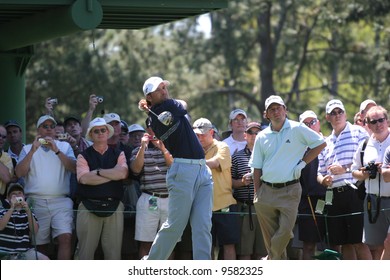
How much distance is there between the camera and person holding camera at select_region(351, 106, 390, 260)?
41.4 ft

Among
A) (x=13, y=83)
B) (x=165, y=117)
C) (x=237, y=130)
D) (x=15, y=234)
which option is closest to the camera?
(x=165, y=117)

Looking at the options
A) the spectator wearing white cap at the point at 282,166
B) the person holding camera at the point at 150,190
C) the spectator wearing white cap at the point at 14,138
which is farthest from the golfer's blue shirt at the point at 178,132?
the spectator wearing white cap at the point at 14,138

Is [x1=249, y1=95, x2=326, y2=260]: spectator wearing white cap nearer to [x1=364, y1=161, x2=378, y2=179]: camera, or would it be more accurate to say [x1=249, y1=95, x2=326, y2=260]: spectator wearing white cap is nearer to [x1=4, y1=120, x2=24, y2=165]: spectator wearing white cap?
[x1=364, y1=161, x2=378, y2=179]: camera

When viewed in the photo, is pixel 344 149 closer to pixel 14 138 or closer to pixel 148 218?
pixel 148 218

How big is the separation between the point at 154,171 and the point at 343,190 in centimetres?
229

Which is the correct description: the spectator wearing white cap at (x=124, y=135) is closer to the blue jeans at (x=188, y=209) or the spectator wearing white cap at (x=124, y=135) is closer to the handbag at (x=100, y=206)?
the handbag at (x=100, y=206)

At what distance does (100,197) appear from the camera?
1331cm

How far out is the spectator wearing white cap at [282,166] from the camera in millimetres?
12211

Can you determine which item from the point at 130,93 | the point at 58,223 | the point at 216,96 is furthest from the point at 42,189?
the point at 216,96

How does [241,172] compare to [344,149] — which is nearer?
[344,149]

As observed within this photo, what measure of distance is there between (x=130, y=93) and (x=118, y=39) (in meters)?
2.60

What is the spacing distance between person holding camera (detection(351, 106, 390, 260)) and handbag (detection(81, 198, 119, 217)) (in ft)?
9.58

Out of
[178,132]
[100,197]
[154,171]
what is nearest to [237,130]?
[154,171]
